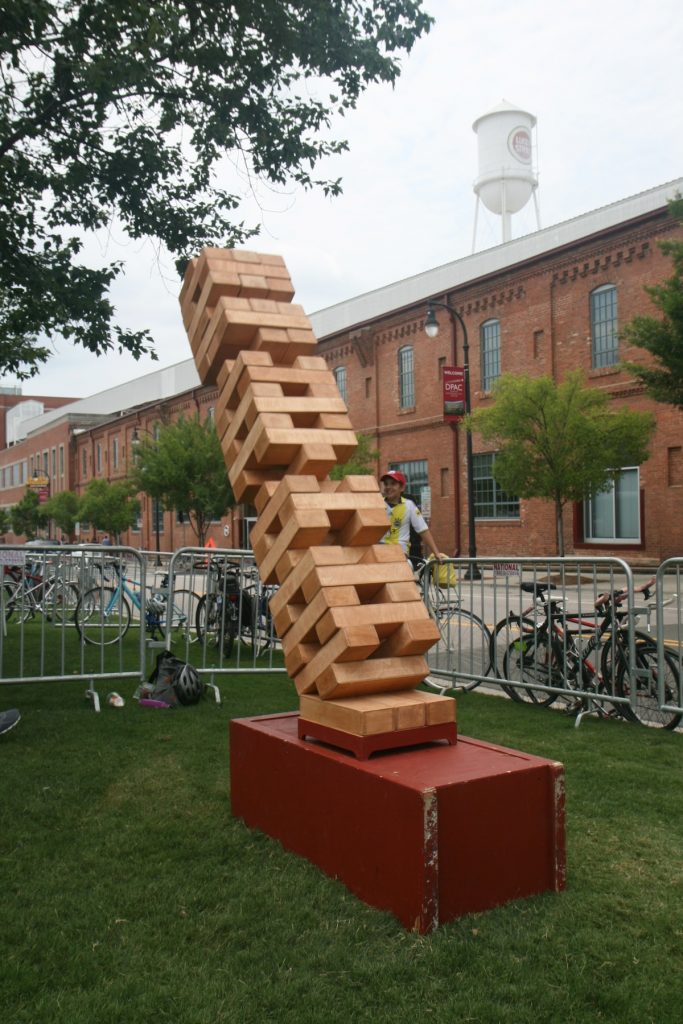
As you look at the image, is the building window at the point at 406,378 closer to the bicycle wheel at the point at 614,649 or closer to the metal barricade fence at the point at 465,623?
the metal barricade fence at the point at 465,623

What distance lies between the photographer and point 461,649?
8531 mm

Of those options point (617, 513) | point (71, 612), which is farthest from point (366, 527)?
point (617, 513)

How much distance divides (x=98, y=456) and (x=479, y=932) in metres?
72.9

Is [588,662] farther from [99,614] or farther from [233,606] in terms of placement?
[99,614]

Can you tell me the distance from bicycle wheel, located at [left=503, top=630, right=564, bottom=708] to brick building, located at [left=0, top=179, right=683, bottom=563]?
15362 millimetres

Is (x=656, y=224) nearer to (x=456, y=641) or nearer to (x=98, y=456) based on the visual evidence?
(x=456, y=641)

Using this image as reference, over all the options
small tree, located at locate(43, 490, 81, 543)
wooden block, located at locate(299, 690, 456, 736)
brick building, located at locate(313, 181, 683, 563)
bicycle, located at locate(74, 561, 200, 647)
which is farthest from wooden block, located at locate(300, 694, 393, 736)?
small tree, located at locate(43, 490, 81, 543)

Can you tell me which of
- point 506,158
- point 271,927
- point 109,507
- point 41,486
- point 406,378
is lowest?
point 271,927

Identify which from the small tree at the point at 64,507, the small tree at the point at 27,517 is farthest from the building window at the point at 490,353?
the small tree at the point at 27,517

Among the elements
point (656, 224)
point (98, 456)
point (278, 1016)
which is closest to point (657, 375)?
point (656, 224)

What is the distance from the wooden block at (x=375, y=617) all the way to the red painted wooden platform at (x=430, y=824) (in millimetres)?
512

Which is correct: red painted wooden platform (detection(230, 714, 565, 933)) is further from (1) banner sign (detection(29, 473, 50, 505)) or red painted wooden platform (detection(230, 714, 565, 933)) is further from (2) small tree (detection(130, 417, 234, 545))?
(1) banner sign (detection(29, 473, 50, 505))

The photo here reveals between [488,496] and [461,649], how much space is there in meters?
24.9

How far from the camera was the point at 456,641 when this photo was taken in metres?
8.62
